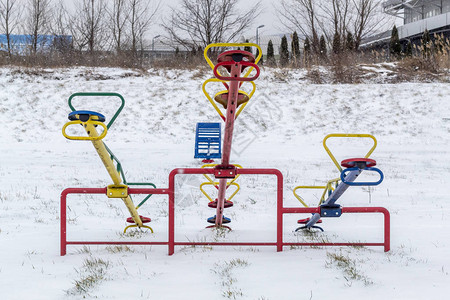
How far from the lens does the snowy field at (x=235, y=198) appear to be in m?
2.39

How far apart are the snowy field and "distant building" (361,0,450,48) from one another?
Result: 52.4ft

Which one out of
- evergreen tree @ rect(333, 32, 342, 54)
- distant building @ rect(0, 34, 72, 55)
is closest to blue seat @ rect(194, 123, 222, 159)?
evergreen tree @ rect(333, 32, 342, 54)

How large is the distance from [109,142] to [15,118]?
3416 millimetres

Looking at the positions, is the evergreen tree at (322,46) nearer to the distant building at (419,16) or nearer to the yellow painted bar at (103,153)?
the distant building at (419,16)

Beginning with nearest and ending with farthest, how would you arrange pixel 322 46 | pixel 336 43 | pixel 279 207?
pixel 279 207 → pixel 336 43 → pixel 322 46

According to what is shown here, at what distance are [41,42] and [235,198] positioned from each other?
17.4 m

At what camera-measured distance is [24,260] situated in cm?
287

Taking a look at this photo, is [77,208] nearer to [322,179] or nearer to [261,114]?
[322,179]

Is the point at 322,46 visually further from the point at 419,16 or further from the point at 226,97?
the point at 419,16

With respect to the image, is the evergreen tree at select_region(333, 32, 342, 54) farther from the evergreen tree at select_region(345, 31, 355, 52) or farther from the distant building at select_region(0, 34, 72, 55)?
the distant building at select_region(0, 34, 72, 55)

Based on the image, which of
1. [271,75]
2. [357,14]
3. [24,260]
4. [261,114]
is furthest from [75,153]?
[357,14]

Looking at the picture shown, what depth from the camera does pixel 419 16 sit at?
1364 inches

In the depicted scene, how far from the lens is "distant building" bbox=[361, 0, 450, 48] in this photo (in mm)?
27531

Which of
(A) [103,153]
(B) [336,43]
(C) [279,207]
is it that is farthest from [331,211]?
(B) [336,43]
